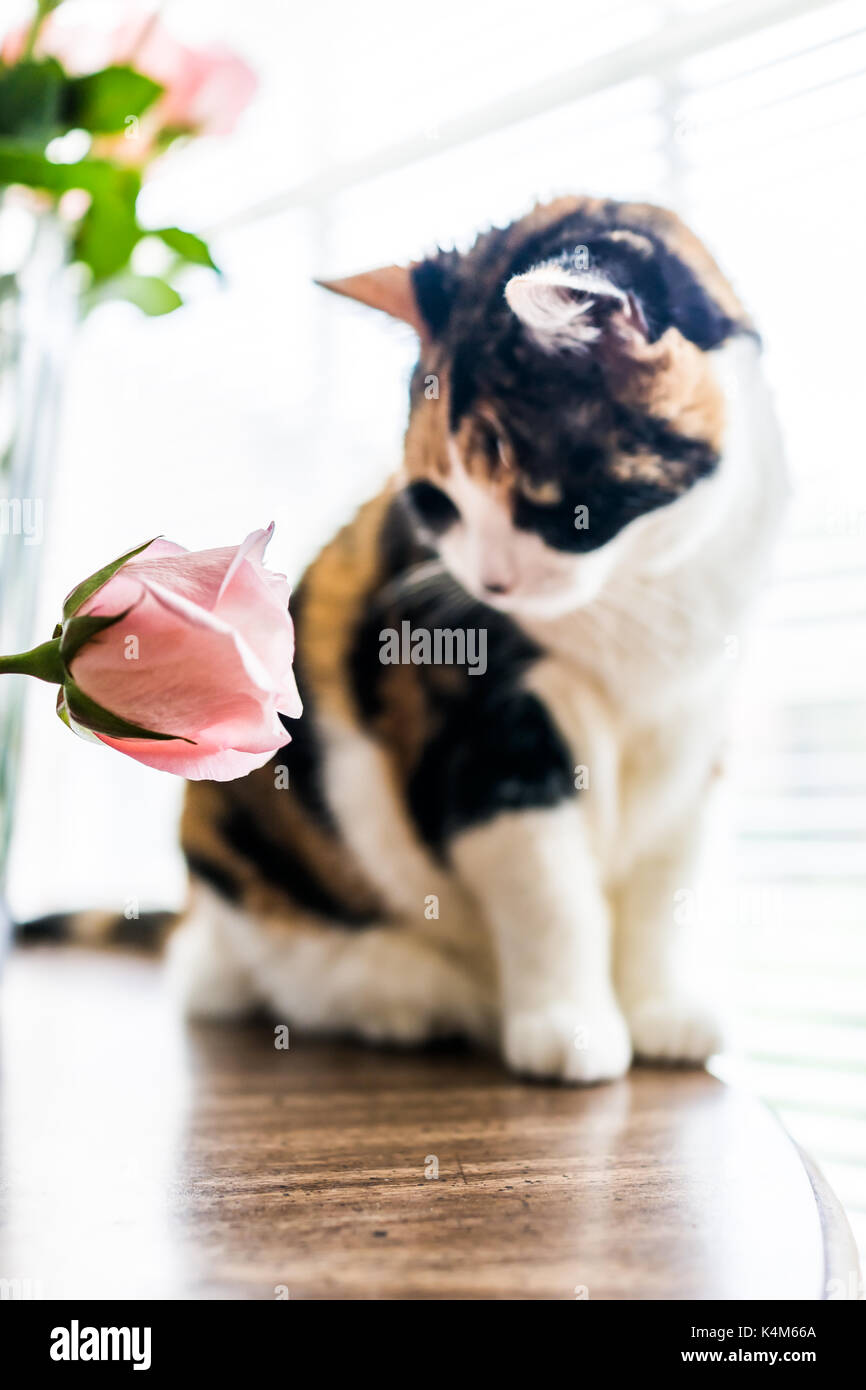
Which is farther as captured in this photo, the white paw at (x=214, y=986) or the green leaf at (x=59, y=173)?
the white paw at (x=214, y=986)

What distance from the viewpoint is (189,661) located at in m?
0.31

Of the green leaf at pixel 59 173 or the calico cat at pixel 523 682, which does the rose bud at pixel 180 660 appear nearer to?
the calico cat at pixel 523 682

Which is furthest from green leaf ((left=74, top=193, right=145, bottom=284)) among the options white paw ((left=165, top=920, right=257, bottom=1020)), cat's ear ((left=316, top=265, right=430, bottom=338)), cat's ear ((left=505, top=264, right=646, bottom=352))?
white paw ((left=165, top=920, right=257, bottom=1020))

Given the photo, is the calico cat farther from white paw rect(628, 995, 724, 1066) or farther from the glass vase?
the glass vase

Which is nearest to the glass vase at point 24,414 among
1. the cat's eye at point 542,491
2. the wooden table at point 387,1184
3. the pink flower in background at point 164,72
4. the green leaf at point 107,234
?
the green leaf at point 107,234

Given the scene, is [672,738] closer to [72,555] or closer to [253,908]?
[253,908]

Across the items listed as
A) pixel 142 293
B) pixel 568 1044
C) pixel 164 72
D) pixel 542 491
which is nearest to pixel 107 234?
pixel 142 293

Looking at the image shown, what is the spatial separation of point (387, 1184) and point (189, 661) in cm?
27

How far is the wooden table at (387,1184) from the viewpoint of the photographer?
0.36 m

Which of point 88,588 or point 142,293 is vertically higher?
point 142,293

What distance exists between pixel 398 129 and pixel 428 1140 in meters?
1.10

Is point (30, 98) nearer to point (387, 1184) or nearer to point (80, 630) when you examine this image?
point (80, 630)

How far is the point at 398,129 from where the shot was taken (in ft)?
3.84

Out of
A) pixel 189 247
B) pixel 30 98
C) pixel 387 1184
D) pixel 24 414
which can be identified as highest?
pixel 30 98
